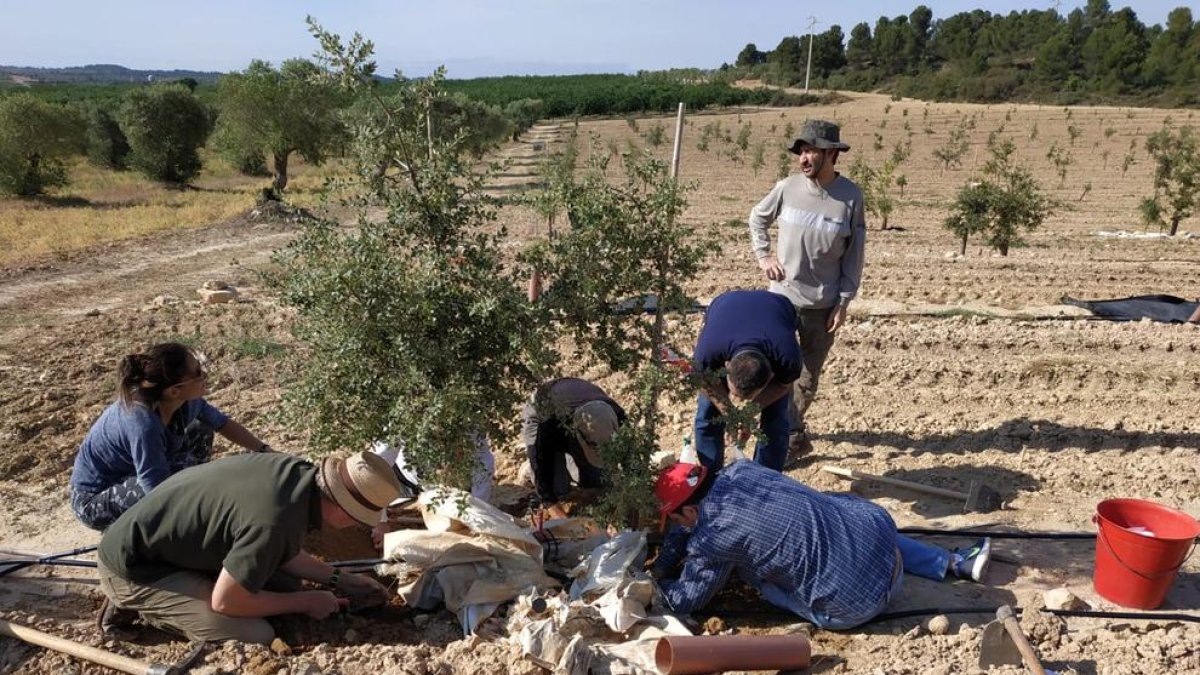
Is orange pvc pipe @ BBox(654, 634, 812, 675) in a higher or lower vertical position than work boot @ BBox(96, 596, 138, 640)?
higher

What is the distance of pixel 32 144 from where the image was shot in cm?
2028

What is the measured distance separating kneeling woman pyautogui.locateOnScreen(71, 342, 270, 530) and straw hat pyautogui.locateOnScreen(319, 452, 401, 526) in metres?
1.05

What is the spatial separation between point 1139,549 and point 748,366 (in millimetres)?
1781

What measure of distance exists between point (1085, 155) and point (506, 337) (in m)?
31.9

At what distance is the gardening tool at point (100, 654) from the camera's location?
3.16 meters

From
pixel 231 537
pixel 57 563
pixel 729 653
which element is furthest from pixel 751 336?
pixel 57 563

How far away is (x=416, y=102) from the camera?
150 inches

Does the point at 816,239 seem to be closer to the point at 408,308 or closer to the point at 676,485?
the point at 676,485

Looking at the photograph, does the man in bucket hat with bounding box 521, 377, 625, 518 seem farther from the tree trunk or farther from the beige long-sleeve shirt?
the tree trunk

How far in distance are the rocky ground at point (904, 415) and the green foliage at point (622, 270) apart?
0.71 metres

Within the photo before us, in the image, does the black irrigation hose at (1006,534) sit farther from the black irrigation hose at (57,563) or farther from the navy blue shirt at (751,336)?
the black irrigation hose at (57,563)

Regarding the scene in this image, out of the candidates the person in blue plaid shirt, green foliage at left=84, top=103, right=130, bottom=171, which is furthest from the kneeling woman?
green foliage at left=84, top=103, right=130, bottom=171

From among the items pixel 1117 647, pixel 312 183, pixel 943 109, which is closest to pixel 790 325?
pixel 1117 647

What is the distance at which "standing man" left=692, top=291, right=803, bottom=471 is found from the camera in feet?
13.2
